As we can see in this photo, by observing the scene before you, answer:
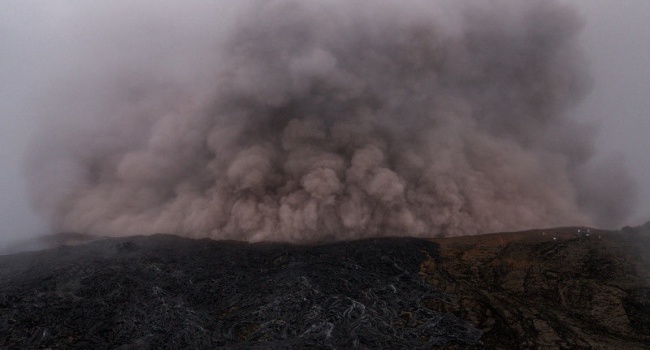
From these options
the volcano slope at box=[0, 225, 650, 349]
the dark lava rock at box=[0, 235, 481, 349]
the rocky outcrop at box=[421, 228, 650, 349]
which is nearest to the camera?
the rocky outcrop at box=[421, 228, 650, 349]

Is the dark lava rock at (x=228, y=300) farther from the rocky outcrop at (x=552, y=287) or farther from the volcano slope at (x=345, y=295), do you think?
the rocky outcrop at (x=552, y=287)

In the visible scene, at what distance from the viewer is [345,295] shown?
905 inches

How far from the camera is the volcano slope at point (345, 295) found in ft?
60.7

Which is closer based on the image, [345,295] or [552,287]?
[345,295]

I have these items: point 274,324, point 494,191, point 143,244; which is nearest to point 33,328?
point 274,324

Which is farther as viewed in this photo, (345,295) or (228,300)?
(228,300)

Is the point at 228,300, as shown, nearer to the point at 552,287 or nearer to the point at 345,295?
the point at 345,295

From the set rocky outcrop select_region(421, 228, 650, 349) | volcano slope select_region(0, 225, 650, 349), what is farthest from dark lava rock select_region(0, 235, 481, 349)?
rocky outcrop select_region(421, 228, 650, 349)

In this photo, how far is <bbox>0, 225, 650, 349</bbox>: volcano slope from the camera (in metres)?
18.5

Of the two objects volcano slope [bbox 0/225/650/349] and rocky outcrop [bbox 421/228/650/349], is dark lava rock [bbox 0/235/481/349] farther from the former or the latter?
rocky outcrop [bbox 421/228/650/349]

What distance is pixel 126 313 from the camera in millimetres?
21297

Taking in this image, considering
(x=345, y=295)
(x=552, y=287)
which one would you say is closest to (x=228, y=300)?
(x=345, y=295)

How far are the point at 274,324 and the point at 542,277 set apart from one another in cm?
1562

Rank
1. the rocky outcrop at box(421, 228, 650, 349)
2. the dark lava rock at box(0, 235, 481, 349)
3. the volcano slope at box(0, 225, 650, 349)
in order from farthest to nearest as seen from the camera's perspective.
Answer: the dark lava rock at box(0, 235, 481, 349)
the volcano slope at box(0, 225, 650, 349)
the rocky outcrop at box(421, 228, 650, 349)
